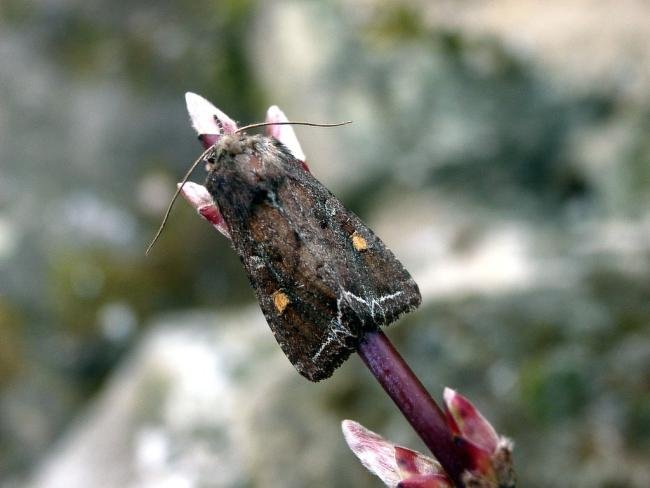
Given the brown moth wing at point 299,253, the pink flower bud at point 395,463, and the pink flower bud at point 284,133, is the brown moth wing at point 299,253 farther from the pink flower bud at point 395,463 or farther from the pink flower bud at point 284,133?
the pink flower bud at point 395,463

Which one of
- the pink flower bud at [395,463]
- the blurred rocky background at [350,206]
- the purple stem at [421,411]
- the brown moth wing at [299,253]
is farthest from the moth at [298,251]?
the blurred rocky background at [350,206]

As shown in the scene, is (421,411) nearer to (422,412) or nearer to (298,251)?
(422,412)

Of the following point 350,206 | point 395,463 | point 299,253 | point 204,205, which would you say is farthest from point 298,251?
point 350,206

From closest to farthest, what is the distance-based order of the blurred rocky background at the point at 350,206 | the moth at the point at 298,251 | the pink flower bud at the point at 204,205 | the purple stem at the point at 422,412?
1. the purple stem at the point at 422,412
2. the pink flower bud at the point at 204,205
3. the moth at the point at 298,251
4. the blurred rocky background at the point at 350,206

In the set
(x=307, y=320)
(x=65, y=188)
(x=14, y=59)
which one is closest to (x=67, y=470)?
(x=65, y=188)

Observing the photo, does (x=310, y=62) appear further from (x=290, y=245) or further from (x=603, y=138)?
(x=290, y=245)
